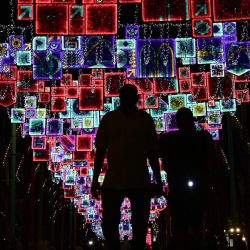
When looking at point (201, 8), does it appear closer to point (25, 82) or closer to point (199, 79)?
point (199, 79)

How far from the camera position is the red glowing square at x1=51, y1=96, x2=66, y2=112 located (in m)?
24.0

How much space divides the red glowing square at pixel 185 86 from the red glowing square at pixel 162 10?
9.73 metres

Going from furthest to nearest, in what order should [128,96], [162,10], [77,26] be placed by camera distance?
[77,26], [162,10], [128,96]

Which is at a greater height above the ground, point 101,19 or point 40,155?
point 101,19

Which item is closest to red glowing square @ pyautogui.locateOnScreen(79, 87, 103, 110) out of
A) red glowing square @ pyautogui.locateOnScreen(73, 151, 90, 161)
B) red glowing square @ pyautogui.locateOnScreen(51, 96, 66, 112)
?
red glowing square @ pyautogui.locateOnScreen(51, 96, 66, 112)

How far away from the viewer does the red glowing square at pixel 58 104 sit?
2398 centimetres

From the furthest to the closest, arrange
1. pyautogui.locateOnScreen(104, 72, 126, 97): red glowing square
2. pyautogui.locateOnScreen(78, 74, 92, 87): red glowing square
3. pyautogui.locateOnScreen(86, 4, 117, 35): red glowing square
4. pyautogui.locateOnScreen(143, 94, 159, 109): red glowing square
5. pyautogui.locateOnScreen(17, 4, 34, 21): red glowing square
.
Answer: pyautogui.locateOnScreen(143, 94, 159, 109): red glowing square, pyautogui.locateOnScreen(78, 74, 92, 87): red glowing square, pyautogui.locateOnScreen(104, 72, 126, 97): red glowing square, pyautogui.locateOnScreen(17, 4, 34, 21): red glowing square, pyautogui.locateOnScreen(86, 4, 117, 35): red glowing square

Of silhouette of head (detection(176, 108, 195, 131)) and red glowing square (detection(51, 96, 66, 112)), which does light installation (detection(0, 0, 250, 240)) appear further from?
silhouette of head (detection(176, 108, 195, 131))

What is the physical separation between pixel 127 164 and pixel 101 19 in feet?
28.2

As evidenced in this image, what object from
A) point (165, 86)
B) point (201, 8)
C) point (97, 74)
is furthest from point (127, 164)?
point (97, 74)

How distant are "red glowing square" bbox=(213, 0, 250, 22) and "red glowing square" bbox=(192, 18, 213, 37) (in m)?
0.95

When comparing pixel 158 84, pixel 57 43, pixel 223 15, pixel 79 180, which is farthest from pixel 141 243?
pixel 79 180

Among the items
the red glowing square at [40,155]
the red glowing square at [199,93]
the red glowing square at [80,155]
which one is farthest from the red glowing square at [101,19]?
the red glowing square at [80,155]

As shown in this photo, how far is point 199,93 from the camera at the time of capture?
76.8ft
